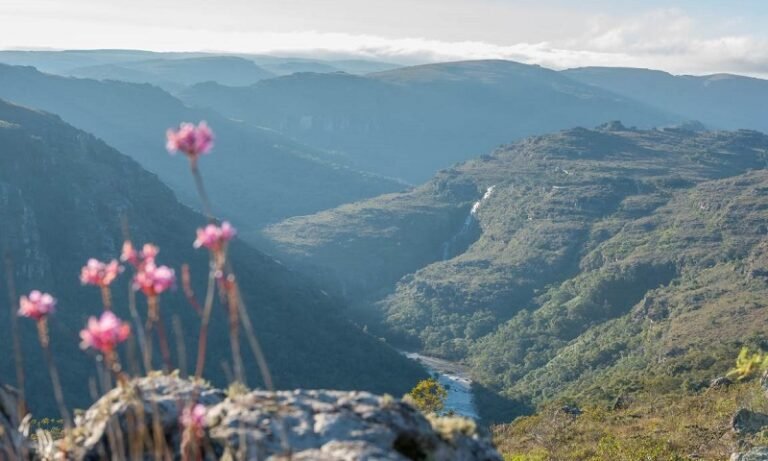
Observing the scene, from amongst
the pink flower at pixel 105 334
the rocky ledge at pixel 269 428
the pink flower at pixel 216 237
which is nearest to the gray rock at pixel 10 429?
the rocky ledge at pixel 269 428

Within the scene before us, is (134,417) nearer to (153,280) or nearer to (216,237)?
(153,280)

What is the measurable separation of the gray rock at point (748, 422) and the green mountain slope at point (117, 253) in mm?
63901

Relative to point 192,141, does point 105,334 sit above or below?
below

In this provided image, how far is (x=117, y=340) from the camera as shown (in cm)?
488

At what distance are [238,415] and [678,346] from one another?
9772 centimetres

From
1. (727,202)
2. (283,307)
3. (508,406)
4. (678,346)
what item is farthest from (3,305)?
(727,202)

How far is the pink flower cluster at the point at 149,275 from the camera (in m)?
4.99

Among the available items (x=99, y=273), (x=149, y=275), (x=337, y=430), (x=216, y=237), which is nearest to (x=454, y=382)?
(x=337, y=430)

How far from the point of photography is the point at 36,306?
17.6 feet

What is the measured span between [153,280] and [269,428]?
2.26 m

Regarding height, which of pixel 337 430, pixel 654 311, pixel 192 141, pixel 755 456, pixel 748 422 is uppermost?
pixel 192 141

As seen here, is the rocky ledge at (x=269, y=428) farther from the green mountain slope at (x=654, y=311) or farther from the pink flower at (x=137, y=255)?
the green mountain slope at (x=654, y=311)

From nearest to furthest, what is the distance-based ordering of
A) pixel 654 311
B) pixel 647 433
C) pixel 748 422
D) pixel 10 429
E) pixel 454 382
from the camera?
pixel 10 429 → pixel 748 422 → pixel 647 433 → pixel 654 311 → pixel 454 382

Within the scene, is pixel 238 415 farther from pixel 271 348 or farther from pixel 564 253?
pixel 564 253
